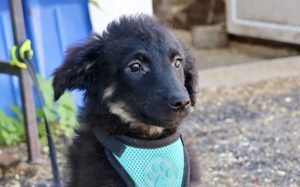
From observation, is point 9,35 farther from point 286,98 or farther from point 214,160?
point 286,98

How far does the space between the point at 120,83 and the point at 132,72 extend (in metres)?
0.08

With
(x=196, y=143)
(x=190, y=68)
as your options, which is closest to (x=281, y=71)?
(x=196, y=143)

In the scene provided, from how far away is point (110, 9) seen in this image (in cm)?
529

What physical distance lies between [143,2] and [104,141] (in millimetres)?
2261

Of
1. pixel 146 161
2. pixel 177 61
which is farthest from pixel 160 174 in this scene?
pixel 177 61

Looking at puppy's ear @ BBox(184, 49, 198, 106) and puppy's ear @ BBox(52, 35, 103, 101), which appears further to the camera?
puppy's ear @ BBox(184, 49, 198, 106)

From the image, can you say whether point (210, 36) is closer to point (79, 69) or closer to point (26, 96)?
point (26, 96)

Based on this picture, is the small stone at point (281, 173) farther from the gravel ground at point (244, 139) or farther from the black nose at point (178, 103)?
the black nose at point (178, 103)

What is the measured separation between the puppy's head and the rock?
1.70 m

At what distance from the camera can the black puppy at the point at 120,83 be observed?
10.4ft

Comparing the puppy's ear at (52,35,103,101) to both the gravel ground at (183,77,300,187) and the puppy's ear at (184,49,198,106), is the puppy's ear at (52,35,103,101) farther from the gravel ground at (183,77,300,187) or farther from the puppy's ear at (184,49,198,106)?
the gravel ground at (183,77,300,187)

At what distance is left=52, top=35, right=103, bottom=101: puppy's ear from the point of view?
3.25 metres

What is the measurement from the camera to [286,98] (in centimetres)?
621

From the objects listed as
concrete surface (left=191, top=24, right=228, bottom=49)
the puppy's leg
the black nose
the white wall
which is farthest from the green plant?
concrete surface (left=191, top=24, right=228, bottom=49)
